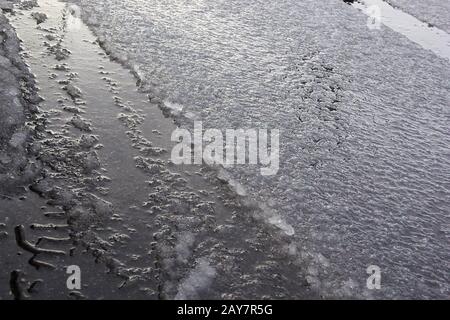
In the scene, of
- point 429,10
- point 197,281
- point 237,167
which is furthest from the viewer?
point 429,10

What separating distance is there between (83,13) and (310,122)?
18.7 feet

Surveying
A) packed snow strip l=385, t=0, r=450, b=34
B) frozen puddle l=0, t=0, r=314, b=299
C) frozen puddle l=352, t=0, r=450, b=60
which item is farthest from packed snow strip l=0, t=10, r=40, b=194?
packed snow strip l=385, t=0, r=450, b=34

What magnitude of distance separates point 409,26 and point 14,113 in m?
10.8

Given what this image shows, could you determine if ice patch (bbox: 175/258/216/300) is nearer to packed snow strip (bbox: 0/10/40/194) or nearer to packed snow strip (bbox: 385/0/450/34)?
packed snow strip (bbox: 0/10/40/194)

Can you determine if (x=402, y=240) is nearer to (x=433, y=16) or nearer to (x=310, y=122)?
(x=310, y=122)

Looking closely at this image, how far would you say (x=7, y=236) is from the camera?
12.8 feet

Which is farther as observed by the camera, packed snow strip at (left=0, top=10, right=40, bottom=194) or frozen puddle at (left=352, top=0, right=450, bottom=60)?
frozen puddle at (left=352, top=0, right=450, bottom=60)

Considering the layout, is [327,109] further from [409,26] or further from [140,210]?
[409,26]

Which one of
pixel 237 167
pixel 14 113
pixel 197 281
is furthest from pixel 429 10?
pixel 197 281

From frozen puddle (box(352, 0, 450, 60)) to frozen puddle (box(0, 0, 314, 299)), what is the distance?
316 inches

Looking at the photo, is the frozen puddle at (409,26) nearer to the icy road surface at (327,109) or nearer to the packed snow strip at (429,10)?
the packed snow strip at (429,10)

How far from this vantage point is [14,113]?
5.54 m

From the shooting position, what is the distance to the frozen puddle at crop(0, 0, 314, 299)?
3.87 m

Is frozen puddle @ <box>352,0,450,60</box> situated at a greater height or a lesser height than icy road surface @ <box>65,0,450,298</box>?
greater
